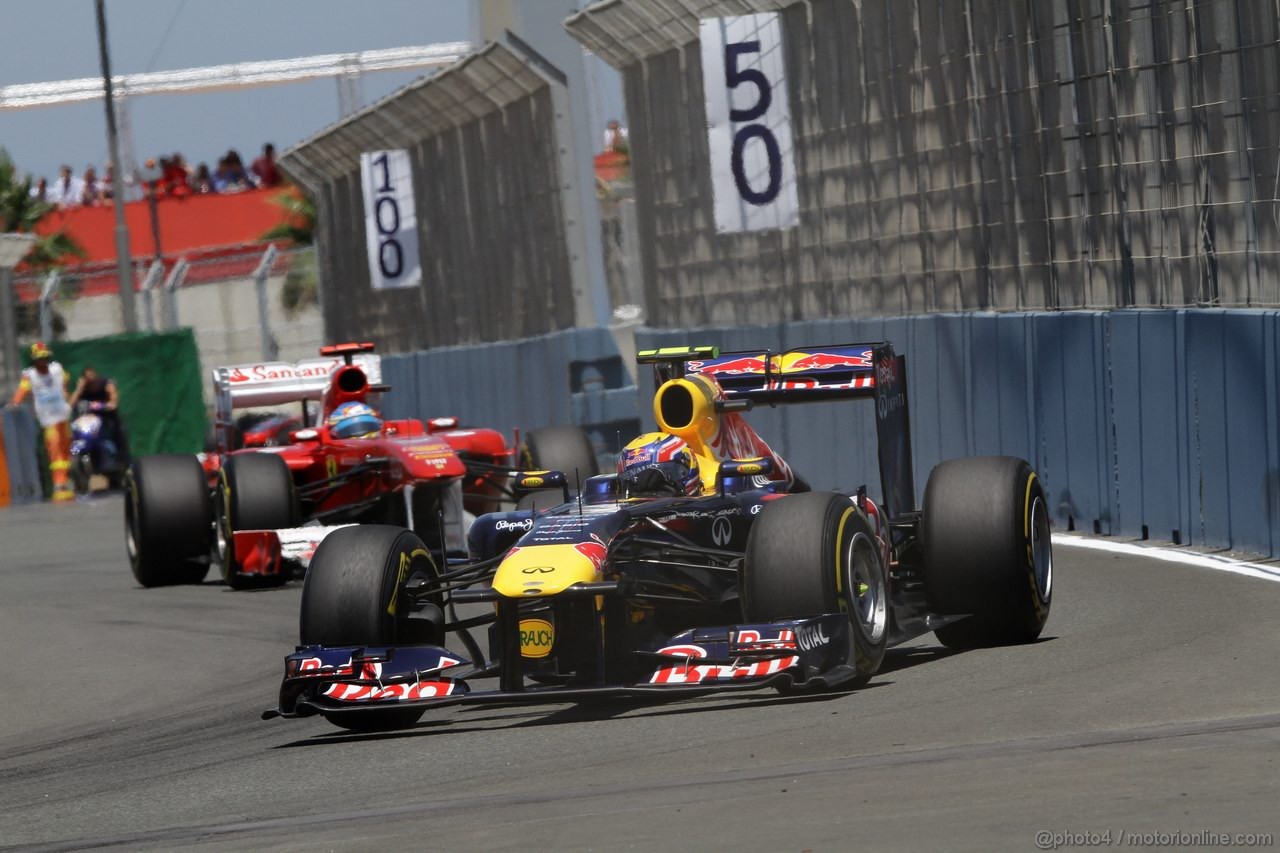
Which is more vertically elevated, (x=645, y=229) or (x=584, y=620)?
(x=645, y=229)

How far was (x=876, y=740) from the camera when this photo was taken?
7.35m

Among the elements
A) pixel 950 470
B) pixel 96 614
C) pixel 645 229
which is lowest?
pixel 96 614

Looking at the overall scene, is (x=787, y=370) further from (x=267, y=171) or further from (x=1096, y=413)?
(x=267, y=171)

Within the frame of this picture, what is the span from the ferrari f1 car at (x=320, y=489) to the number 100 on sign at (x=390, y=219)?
10.1 m

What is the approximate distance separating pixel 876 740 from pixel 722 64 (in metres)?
10.2

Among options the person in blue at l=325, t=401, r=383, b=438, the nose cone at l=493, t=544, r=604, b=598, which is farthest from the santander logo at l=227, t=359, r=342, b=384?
the nose cone at l=493, t=544, r=604, b=598

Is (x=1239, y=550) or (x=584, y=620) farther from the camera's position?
(x=1239, y=550)

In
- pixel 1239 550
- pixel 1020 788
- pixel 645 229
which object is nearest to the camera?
pixel 1020 788

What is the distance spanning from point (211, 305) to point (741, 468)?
104 ft

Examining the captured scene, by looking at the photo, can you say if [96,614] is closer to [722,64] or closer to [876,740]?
[722,64]

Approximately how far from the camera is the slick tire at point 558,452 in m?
15.7

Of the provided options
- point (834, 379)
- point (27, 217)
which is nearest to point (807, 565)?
point (834, 379)

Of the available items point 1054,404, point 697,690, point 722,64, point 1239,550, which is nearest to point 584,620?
point 697,690
